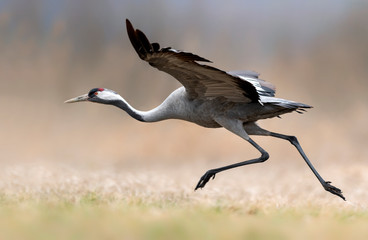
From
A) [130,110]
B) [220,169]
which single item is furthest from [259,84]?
[130,110]

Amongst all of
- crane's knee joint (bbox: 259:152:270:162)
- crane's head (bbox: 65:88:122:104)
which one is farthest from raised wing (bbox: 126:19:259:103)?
crane's head (bbox: 65:88:122:104)

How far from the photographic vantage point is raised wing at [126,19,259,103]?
17.6ft

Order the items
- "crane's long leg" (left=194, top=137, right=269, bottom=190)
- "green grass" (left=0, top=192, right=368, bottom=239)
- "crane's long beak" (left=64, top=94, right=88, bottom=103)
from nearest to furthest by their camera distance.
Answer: "green grass" (left=0, top=192, right=368, bottom=239)
"crane's long leg" (left=194, top=137, right=269, bottom=190)
"crane's long beak" (left=64, top=94, right=88, bottom=103)

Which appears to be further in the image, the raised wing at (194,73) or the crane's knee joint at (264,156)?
the crane's knee joint at (264,156)

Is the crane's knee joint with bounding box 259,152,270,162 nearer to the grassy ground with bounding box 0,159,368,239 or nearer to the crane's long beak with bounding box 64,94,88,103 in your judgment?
the grassy ground with bounding box 0,159,368,239

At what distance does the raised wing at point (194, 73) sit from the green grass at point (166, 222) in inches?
52.1

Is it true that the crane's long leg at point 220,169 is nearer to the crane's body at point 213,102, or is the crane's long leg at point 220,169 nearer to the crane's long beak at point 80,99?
the crane's body at point 213,102

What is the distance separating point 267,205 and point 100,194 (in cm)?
194

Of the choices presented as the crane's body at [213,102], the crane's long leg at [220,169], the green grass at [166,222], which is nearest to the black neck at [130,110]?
the crane's body at [213,102]

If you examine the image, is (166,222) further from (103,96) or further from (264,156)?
(103,96)

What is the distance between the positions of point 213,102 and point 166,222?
266 cm

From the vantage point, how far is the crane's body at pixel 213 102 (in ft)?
19.5

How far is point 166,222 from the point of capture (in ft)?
13.4

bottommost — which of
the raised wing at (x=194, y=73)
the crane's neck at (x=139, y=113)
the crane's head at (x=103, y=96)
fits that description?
the crane's neck at (x=139, y=113)
